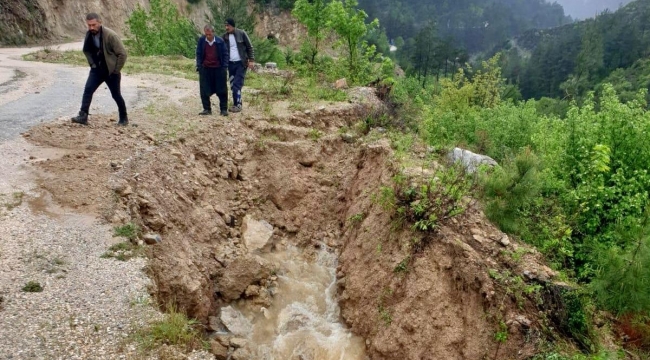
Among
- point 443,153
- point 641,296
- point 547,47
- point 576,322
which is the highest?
point 547,47

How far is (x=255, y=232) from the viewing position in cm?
779

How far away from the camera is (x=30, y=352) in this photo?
11.5ft

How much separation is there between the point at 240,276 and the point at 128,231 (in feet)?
6.42

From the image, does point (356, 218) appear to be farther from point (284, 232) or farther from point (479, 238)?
point (479, 238)

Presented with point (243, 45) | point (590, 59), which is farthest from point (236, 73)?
point (590, 59)

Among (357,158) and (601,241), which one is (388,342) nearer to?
(601,241)

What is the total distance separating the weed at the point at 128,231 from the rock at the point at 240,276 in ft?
5.38

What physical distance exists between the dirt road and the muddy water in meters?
5.24

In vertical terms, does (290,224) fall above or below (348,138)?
below

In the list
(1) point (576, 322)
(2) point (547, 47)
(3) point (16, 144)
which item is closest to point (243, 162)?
(3) point (16, 144)

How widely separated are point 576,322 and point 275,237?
16.8ft

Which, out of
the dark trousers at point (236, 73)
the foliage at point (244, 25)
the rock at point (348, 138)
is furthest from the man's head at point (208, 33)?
the foliage at point (244, 25)

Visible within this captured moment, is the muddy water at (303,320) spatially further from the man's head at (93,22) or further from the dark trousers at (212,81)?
the man's head at (93,22)

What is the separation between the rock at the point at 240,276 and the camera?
648cm
